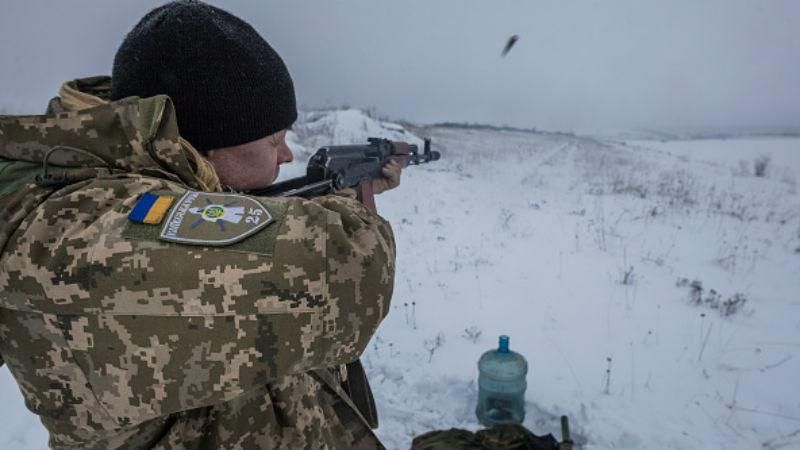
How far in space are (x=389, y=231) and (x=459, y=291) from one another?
13.5ft

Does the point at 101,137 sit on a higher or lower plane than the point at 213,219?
higher

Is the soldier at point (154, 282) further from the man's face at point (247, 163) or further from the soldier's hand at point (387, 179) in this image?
the soldier's hand at point (387, 179)

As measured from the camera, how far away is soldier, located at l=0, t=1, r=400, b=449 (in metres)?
0.79

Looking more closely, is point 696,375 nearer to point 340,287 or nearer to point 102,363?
point 340,287

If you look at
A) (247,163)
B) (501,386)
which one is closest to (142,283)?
(247,163)

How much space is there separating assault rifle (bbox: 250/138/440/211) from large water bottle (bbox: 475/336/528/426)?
4.77ft

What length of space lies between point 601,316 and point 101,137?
438cm

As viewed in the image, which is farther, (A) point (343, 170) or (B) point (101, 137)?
(A) point (343, 170)

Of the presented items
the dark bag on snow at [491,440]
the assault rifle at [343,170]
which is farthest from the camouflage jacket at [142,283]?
the dark bag on snow at [491,440]

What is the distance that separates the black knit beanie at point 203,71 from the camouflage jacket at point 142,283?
0.39 m

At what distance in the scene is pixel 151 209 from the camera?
0.81m

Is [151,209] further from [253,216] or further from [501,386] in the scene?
[501,386]

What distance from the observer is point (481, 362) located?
3463mm

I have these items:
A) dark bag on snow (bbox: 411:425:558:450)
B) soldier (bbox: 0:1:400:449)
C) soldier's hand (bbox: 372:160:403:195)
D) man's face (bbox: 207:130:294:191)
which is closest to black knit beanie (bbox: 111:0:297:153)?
man's face (bbox: 207:130:294:191)
